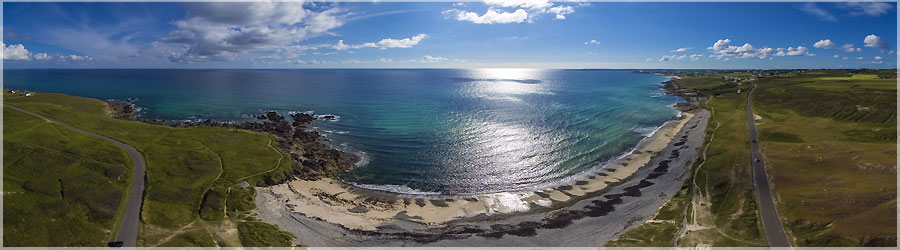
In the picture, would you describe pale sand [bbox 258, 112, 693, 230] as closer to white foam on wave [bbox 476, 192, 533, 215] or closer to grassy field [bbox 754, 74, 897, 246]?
white foam on wave [bbox 476, 192, 533, 215]

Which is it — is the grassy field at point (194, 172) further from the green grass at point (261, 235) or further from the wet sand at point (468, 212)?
the wet sand at point (468, 212)

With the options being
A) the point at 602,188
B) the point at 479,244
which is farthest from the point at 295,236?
the point at 602,188

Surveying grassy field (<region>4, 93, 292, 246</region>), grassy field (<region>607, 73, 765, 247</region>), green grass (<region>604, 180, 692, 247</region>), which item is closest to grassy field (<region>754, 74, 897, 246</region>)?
grassy field (<region>607, 73, 765, 247</region>)

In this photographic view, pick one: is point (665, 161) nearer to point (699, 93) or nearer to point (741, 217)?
point (741, 217)

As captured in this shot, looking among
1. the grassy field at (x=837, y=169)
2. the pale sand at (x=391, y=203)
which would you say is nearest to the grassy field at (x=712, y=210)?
the grassy field at (x=837, y=169)

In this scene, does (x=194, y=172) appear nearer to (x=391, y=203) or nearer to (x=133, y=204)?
(x=133, y=204)

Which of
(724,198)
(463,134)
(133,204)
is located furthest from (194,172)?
(724,198)

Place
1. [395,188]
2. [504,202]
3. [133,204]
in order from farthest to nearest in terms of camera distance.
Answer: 1. [395,188]
2. [504,202]
3. [133,204]
